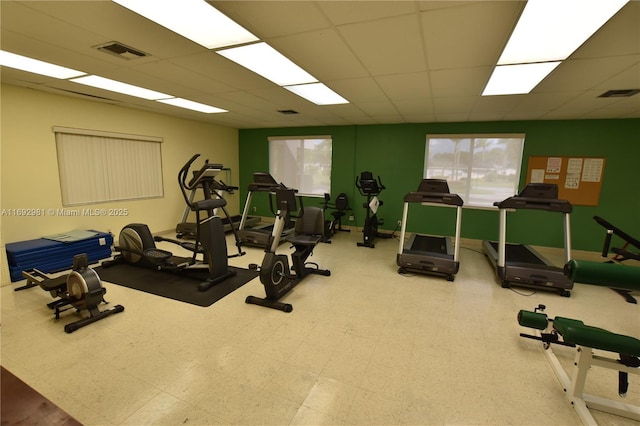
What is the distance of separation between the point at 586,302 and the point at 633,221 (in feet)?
8.94

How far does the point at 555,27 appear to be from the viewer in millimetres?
1912

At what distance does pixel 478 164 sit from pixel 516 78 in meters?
2.95

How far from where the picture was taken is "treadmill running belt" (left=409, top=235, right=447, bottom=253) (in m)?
4.75

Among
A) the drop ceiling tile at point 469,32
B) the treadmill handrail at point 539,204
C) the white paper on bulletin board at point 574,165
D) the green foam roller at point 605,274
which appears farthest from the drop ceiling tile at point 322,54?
the white paper on bulletin board at point 574,165

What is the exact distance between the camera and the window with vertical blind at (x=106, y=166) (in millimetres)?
4414

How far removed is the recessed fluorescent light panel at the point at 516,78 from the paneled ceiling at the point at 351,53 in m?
0.10

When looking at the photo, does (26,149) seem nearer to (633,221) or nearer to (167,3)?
(167,3)

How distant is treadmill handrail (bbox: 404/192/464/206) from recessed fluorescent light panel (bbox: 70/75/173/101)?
391 cm

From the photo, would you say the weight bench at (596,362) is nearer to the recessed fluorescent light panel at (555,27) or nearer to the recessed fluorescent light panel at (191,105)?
the recessed fluorescent light panel at (555,27)

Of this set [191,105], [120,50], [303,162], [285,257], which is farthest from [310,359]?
[303,162]

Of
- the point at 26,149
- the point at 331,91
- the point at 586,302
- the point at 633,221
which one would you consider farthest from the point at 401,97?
the point at 26,149

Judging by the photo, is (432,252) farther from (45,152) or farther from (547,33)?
(45,152)

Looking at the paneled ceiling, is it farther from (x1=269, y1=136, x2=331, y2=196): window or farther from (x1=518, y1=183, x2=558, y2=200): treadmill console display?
(x1=269, y1=136, x2=331, y2=196): window

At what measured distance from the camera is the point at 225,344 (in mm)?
2486
